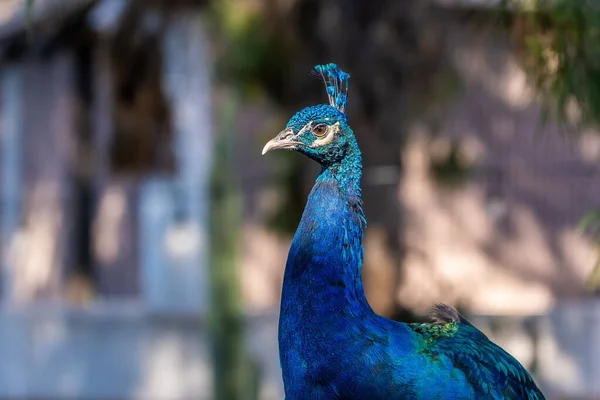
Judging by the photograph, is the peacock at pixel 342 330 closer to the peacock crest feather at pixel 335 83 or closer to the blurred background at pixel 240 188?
the peacock crest feather at pixel 335 83

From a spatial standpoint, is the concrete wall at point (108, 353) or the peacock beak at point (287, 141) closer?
the peacock beak at point (287, 141)

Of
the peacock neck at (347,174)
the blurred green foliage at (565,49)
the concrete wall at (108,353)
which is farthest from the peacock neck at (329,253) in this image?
the concrete wall at (108,353)

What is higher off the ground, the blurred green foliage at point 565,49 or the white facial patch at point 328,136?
the blurred green foliage at point 565,49

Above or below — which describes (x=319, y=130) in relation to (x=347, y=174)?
above

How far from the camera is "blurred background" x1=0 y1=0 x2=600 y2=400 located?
6398mm

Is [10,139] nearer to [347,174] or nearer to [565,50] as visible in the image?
[565,50]

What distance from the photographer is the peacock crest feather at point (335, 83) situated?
2.66m

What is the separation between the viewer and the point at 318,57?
249 inches

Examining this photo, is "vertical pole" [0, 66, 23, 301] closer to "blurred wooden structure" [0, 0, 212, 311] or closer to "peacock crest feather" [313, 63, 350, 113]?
"blurred wooden structure" [0, 0, 212, 311]

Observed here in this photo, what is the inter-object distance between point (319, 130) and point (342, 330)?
532mm

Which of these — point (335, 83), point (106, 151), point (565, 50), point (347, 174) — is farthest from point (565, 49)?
point (106, 151)

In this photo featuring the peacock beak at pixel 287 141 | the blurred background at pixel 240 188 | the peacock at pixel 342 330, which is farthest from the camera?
the blurred background at pixel 240 188

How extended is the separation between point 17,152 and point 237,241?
342 cm

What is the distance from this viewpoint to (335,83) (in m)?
2.69
